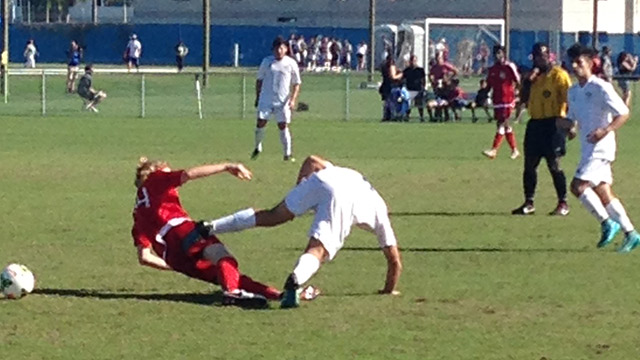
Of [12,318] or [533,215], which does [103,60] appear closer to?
[533,215]

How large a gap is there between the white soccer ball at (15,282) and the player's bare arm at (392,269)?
2.64 m

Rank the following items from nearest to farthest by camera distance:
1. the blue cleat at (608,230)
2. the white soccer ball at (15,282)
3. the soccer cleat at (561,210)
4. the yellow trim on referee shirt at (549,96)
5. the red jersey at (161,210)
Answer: the white soccer ball at (15,282) → the red jersey at (161,210) → the blue cleat at (608,230) → the yellow trim on referee shirt at (549,96) → the soccer cleat at (561,210)

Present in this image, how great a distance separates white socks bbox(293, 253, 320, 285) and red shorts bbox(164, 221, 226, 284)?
83 centimetres

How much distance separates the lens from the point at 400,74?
128 ft

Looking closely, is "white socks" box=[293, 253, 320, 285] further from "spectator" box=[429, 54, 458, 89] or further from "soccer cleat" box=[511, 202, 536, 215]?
"spectator" box=[429, 54, 458, 89]

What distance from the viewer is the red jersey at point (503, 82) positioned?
25.0 m

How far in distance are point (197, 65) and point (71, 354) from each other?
3170 inches

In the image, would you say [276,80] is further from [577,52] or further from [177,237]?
[177,237]

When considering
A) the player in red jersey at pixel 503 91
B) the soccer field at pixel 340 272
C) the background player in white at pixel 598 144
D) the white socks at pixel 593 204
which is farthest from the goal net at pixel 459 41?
the white socks at pixel 593 204

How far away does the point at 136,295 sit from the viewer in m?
11.5

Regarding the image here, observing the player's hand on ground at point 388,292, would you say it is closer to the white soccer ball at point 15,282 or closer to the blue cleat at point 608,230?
the white soccer ball at point 15,282

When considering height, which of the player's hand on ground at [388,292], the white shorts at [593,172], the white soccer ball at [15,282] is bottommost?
the player's hand on ground at [388,292]

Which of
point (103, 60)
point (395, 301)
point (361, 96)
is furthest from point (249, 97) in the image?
point (103, 60)

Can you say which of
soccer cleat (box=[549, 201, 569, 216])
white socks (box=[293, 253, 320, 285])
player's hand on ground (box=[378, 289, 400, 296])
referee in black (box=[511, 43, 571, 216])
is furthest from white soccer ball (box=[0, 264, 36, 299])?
soccer cleat (box=[549, 201, 569, 216])
